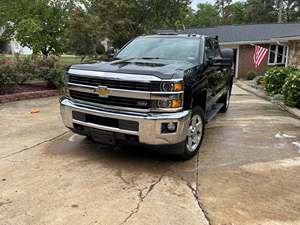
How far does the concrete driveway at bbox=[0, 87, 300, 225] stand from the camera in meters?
3.23

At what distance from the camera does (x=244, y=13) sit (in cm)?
5241

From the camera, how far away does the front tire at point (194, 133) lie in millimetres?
4645

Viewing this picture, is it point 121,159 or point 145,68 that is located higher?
point 145,68

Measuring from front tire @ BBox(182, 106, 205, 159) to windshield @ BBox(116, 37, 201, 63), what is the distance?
933mm

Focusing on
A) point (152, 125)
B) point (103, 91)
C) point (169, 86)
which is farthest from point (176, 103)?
point (103, 91)

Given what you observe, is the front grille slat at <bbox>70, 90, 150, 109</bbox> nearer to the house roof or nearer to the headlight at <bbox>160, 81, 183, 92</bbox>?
the headlight at <bbox>160, 81, 183, 92</bbox>

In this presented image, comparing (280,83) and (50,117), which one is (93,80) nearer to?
(50,117)

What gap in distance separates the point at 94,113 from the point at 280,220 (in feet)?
8.48

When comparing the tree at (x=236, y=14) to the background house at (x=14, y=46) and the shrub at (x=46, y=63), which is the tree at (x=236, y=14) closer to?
the background house at (x=14, y=46)

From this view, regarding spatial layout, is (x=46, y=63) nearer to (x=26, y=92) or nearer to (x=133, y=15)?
(x=26, y=92)

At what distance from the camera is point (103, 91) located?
4.33 meters

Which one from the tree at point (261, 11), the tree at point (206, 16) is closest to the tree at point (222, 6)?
the tree at point (206, 16)

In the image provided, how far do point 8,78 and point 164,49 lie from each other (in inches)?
215

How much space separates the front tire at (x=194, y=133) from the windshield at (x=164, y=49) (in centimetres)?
93
